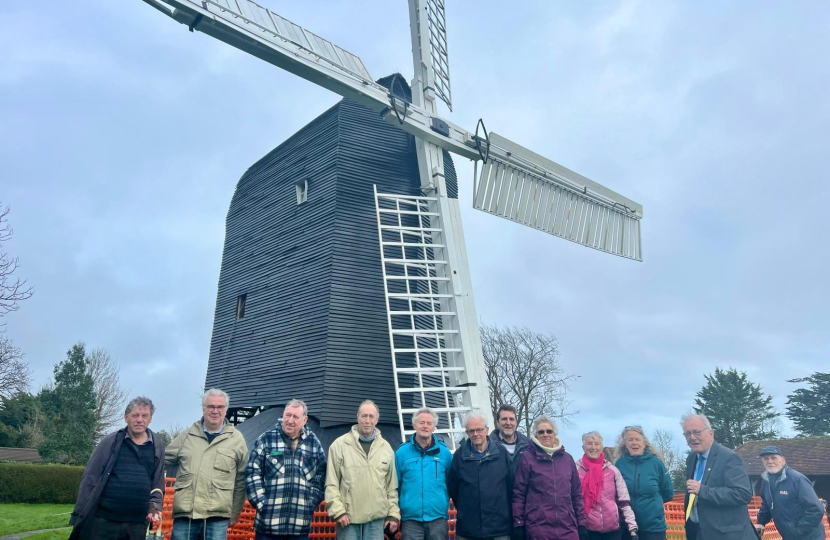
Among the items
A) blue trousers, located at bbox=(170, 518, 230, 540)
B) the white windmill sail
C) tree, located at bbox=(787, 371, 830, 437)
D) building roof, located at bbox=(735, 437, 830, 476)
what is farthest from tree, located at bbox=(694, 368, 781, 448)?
blue trousers, located at bbox=(170, 518, 230, 540)

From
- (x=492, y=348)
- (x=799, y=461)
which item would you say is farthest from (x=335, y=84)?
(x=799, y=461)

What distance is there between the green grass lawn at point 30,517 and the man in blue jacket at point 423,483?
7.70 meters

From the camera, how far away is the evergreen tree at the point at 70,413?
24.5 m

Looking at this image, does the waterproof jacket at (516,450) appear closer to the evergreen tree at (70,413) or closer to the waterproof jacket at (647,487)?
the waterproof jacket at (647,487)

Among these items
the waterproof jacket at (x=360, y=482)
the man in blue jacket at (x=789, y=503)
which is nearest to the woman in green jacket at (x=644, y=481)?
the man in blue jacket at (x=789, y=503)

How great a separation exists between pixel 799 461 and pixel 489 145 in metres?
20.0

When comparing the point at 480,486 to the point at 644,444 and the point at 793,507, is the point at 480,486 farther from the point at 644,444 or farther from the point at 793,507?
the point at 793,507

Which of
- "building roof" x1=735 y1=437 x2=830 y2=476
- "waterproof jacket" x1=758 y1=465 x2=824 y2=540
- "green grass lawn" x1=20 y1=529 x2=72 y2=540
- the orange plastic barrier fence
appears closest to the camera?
"waterproof jacket" x1=758 y1=465 x2=824 y2=540

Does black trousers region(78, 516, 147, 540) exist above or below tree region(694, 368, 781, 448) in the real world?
below

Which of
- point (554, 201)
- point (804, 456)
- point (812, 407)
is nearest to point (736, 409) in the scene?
point (812, 407)

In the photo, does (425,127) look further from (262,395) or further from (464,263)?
(262,395)

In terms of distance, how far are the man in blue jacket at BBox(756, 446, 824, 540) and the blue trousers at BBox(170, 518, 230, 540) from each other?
13.5 ft

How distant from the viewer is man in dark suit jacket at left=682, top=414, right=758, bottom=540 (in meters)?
4.22

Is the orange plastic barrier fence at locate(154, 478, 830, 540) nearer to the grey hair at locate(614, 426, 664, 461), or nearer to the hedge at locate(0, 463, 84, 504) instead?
the grey hair at locate(614, 426, 664, 461)
